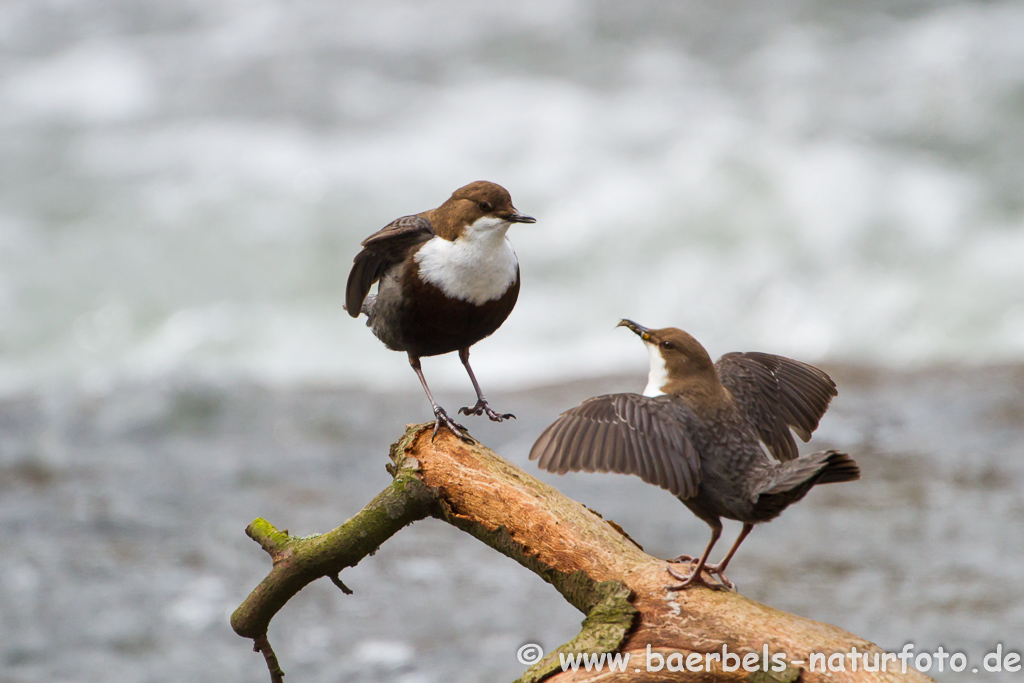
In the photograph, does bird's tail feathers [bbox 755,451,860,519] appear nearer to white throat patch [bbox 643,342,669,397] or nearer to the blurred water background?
white throat patch [bbox 643,342,669,397]

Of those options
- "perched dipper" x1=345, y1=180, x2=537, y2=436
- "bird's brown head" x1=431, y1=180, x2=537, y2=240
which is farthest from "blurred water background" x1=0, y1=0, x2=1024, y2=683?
"bird's brown head" x1=431, y1=180, x2=537, y2=240

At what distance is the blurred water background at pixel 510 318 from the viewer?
5.62 m

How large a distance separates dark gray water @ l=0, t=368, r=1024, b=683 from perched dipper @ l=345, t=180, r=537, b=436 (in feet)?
7.65

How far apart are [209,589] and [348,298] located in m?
2.80

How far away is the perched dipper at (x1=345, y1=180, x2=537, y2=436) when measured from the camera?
323cm

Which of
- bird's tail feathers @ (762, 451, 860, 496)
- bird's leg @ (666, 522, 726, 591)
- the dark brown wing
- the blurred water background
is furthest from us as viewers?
the blurred water background

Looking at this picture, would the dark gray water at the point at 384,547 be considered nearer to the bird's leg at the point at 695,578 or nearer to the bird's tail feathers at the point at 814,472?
the bird's leg at the point at 695,578

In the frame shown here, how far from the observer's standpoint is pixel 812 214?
10.2 meters

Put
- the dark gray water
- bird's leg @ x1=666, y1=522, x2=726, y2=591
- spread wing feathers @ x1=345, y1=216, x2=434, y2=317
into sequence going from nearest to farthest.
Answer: bird's leg @ x1=666, y1=522, x2=726, y2=591
spread wing feathers @ x1=345, y1=216, x2=434, y2=317
the dark gray water

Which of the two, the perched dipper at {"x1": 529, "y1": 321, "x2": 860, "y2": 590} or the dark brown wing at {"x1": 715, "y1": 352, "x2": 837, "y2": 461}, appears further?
the dark brown wing at {"x1": 715, "y1": 352, "x2": 837, "y2": 461}

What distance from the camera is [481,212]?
3.24m

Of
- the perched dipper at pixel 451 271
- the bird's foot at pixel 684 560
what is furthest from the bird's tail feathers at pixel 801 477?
the perched dipper at pixel 451 271

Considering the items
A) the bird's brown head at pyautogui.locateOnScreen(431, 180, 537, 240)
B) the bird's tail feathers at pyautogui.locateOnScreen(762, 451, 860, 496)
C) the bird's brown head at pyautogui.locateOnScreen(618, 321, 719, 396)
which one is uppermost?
the bird's brown head at pyautogui.locateOnScreen(431, 180, 537, 240)

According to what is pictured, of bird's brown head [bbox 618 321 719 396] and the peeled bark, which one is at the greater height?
bird's brown head [bbox 618 321 719 396]
